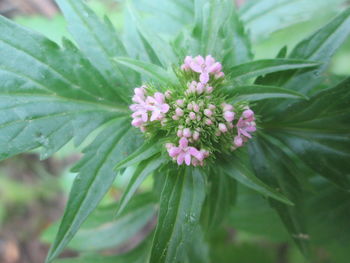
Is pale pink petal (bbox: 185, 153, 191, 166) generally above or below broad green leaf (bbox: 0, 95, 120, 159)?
below

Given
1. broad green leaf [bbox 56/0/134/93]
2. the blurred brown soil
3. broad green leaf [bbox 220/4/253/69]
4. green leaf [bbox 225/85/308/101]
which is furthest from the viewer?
the blurred brown soil

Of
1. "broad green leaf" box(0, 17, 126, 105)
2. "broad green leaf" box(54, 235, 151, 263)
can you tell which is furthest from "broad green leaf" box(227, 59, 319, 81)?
"broad green leaf" box(54, 235, 151, 263)

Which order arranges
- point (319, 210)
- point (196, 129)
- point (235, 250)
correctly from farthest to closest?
point (235, 250), point (319, 210), point (196, 129)

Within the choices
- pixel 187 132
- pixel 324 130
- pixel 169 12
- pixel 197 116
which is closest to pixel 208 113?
pixel 197 116

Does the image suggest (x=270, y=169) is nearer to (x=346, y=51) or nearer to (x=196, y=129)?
(x=196, y=129)

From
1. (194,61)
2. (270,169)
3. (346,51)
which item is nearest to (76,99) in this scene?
(194,61)

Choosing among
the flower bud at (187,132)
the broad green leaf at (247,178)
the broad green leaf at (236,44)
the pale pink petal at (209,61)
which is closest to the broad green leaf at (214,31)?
the broad green leaf at (236,44)

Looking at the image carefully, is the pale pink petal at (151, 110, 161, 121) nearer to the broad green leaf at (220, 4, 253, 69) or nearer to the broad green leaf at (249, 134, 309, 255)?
the broad green leaf at (220, 4, 253, 69)
